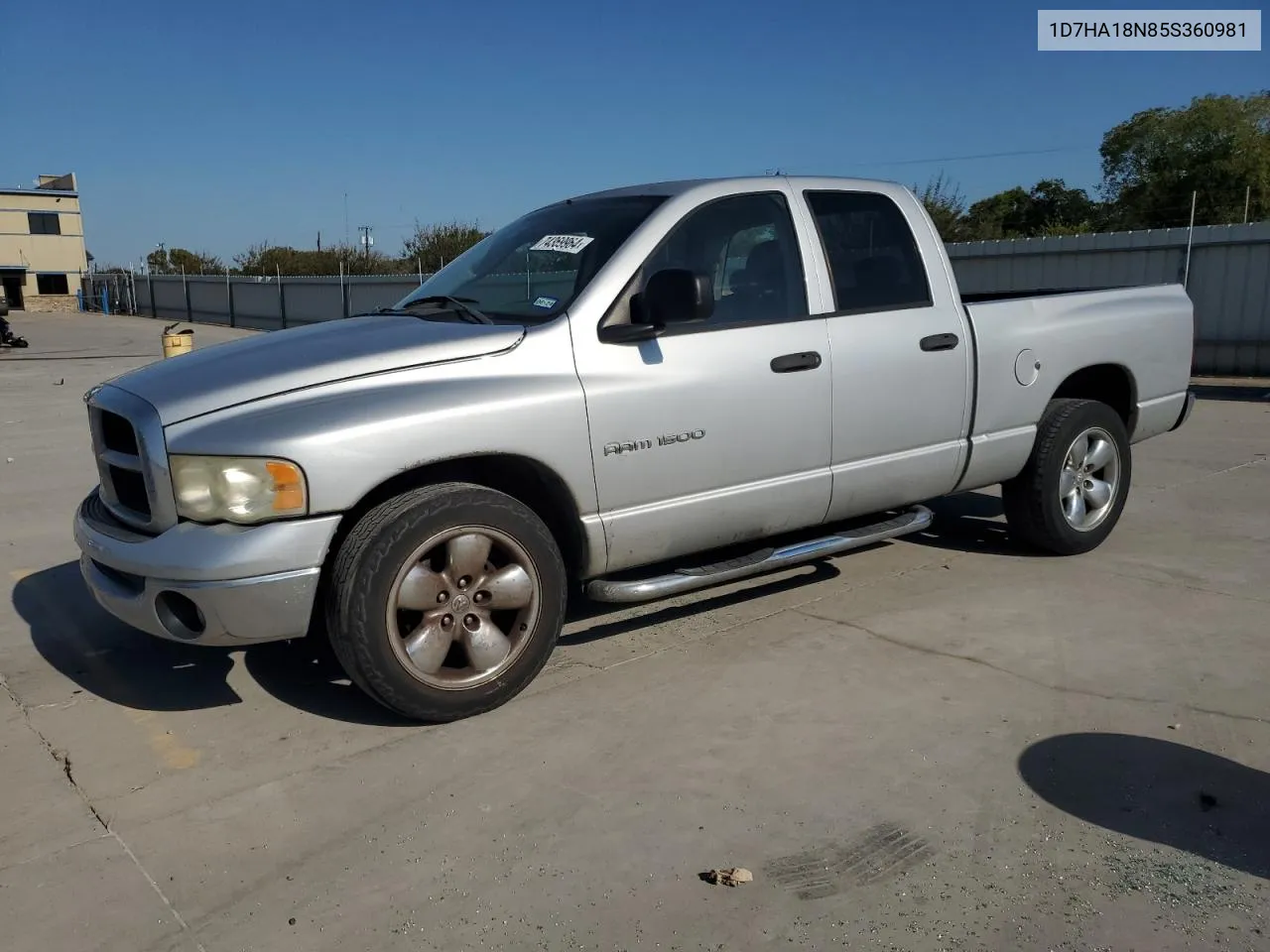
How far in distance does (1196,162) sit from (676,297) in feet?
164

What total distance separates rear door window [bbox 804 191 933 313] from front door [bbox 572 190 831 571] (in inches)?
8.6

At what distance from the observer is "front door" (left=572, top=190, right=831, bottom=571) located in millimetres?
4082

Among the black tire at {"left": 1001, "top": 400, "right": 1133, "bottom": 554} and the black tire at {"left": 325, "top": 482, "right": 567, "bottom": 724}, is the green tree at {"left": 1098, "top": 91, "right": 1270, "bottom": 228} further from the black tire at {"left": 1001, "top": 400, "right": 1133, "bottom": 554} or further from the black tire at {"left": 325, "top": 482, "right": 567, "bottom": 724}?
the black tire at {"left": 325, "top": 482, "right": 567, "bottom": 724}

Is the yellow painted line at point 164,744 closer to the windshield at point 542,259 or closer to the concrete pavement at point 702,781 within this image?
the concrete pavement at point 702,781

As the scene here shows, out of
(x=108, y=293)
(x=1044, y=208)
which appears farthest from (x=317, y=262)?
(x=1044, y=208)

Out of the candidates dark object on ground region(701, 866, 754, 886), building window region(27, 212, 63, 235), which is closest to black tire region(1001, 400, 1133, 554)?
dark object on ground region(701, 866, 754, 886)

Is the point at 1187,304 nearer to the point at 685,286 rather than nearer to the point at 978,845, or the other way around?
the point at 685,286

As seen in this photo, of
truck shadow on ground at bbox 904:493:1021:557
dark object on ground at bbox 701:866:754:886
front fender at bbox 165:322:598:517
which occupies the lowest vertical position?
dark object on ground at bbox 701:866:754:886

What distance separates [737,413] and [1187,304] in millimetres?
3450

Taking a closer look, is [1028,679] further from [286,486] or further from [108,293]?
[108,293]

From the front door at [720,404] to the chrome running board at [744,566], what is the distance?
0.39 feet

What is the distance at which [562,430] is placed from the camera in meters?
3.91

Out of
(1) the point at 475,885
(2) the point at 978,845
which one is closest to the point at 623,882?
(1) the point at 475,885

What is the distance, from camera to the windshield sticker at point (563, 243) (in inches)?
176
